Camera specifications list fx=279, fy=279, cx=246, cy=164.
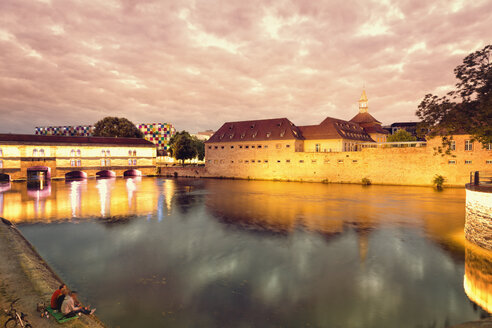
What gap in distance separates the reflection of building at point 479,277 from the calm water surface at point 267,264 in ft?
0.14

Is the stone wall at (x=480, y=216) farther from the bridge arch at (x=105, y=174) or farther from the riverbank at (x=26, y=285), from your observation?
the bridge arch at (x=105, y=174)

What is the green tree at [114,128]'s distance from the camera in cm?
6625

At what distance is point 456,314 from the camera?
8586mm

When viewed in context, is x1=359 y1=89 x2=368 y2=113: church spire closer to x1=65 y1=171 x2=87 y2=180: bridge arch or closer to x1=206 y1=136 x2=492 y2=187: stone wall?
x1=206 y1=136 x2=492 y2=187: stone wall

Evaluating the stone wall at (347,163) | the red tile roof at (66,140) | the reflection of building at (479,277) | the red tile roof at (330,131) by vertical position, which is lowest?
the reflection of building at (479,277)

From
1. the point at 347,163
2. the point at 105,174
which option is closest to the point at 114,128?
the point at 105,174

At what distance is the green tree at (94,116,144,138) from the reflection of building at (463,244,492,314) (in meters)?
67.7

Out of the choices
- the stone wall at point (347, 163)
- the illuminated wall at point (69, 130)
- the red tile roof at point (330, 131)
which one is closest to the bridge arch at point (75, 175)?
the stone wall at point (347, 163)

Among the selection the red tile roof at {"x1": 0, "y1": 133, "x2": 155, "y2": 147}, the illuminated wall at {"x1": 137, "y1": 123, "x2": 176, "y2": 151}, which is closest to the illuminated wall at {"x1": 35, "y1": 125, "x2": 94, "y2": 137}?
the illuminated wall at {"x1": 137, "y1": 123, "x2": 176, "y2": 151}

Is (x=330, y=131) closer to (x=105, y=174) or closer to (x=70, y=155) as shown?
(x=105, y=174)

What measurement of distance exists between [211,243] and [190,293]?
5.87m

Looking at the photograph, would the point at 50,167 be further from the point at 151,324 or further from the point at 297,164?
the point at 151,324

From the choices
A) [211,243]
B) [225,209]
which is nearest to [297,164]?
[225,209]

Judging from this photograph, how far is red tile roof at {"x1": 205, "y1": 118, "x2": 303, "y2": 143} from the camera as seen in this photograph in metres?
50.9
